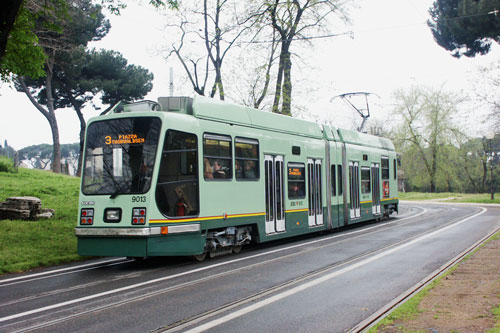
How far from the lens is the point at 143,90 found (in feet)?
145

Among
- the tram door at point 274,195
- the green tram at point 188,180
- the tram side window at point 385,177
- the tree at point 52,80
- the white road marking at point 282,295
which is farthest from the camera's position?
the tree at point 52,80

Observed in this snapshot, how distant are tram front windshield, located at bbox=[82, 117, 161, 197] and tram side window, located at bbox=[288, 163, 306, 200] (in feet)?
18.3

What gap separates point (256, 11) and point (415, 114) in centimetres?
3750

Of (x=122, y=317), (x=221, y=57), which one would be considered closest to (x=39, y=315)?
(x=122, y=317)

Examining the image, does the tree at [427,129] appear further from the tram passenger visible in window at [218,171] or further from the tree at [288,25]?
the tram passenger visible in window at [218,171]

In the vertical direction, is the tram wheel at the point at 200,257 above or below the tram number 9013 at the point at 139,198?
below

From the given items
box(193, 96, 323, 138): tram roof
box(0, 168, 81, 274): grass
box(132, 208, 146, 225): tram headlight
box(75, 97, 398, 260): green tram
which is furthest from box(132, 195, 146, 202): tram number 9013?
box(0, 168, 81, 274): grass

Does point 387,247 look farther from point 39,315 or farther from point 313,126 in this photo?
point 39,315

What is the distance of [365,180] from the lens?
21078 millimetres

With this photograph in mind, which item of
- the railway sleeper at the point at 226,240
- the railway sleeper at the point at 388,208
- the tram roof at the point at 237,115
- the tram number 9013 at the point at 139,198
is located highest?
the tram roof at the point at 237,115

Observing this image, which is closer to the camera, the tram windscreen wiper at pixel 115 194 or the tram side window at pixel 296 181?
the tram windscreen wiper at pixel 115 194

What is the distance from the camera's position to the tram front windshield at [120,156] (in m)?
10.5

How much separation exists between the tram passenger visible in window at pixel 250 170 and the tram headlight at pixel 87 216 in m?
3.97

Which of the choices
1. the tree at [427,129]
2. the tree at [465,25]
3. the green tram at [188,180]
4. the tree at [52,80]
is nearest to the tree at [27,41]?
the green tram at [188,180]
